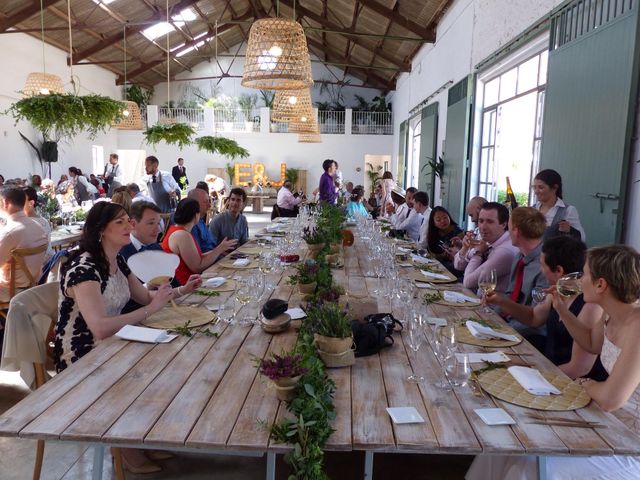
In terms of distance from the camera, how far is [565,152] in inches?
179

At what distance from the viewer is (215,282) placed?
3.14m

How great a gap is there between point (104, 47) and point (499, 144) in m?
11.3

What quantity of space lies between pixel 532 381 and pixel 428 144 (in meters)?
9.20

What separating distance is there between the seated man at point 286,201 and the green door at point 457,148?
2634 millimetres

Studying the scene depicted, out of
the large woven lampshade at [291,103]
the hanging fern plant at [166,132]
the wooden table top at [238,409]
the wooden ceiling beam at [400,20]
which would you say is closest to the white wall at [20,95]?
the hanging fern plant at [166,132]

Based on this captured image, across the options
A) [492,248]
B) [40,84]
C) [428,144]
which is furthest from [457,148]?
[40,84]

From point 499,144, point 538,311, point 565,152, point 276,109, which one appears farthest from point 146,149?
point 538,311

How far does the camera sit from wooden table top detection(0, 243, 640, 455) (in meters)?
1.35

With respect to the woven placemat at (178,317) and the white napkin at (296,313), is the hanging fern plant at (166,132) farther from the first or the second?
the white napkin at (296,313)

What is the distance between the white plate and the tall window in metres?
4.38

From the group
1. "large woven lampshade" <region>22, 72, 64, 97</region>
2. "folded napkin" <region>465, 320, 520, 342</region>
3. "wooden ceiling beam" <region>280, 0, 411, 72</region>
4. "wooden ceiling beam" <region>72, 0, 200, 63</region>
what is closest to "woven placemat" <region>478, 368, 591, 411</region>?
"folded napkin" <region>465, 320, 520, 342</region>

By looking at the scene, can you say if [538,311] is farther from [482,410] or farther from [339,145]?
[339,145]

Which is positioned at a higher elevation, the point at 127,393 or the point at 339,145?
the point at 339,145

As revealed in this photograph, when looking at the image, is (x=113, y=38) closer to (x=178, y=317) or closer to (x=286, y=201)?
(x=286, y=201)
